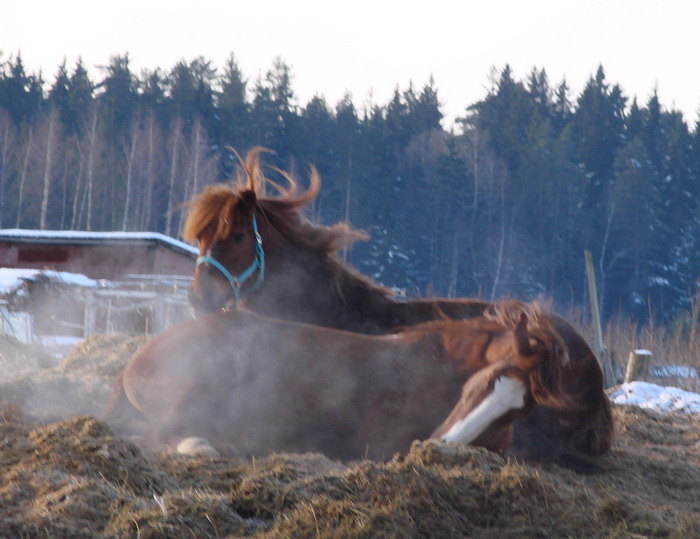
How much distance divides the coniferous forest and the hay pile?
35.4m

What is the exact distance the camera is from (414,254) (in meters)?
43.2

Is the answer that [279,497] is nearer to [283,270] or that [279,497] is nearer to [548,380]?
[548,380]

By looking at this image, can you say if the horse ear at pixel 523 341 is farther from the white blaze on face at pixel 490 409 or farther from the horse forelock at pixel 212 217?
the horse forelock at pixel 212 217

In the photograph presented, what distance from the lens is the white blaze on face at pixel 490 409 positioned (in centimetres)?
362

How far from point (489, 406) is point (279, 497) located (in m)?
1.27

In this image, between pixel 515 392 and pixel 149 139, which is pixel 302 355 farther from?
pixel 149 139

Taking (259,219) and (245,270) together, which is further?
(259,219)

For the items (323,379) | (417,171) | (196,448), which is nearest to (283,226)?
(323,379)

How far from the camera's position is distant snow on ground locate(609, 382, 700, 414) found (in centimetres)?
822

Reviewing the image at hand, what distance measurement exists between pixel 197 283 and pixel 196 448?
2.37 meters

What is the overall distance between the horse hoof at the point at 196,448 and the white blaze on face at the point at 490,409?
108cm

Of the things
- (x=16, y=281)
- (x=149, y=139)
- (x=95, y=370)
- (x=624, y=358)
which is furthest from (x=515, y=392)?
(x=149, y=139)

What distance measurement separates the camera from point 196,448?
3.88 meters

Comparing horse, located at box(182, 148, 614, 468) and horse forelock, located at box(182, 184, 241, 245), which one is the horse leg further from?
horse forelock, located at box(182, 184, 241, 245)
